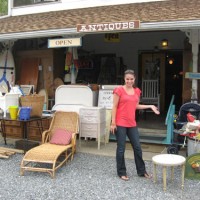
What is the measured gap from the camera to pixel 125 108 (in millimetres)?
4852

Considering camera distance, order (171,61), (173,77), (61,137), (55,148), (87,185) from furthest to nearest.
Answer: (173,77), (171,61), (61,137), (55,148), (87,185)

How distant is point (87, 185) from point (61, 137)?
151 cm

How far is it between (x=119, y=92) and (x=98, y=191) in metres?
1.45

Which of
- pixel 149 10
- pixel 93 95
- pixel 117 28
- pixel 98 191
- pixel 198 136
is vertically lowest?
pixel 98 191

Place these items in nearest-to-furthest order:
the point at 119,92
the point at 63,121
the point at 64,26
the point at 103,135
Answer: the point at 119,92, the point at 63,121, the point at 103,135, the point at 64,26

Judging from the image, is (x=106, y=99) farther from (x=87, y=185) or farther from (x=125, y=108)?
(x=87, y=185)

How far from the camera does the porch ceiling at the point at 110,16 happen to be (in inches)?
265

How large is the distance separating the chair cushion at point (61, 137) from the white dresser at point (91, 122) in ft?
1.99

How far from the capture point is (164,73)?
11.0 meters

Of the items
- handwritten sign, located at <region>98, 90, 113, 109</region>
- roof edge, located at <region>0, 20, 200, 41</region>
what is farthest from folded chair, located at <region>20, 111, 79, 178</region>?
roof edge, located at <region>0, 20, 200, 41</region>

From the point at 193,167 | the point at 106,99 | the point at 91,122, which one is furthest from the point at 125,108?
the point at 106,99

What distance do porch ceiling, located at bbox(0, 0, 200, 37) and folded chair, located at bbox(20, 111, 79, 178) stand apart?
2233mm

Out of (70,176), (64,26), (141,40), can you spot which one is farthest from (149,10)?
Answer: (70,176)

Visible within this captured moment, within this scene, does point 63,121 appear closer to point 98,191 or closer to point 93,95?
point 93,95
